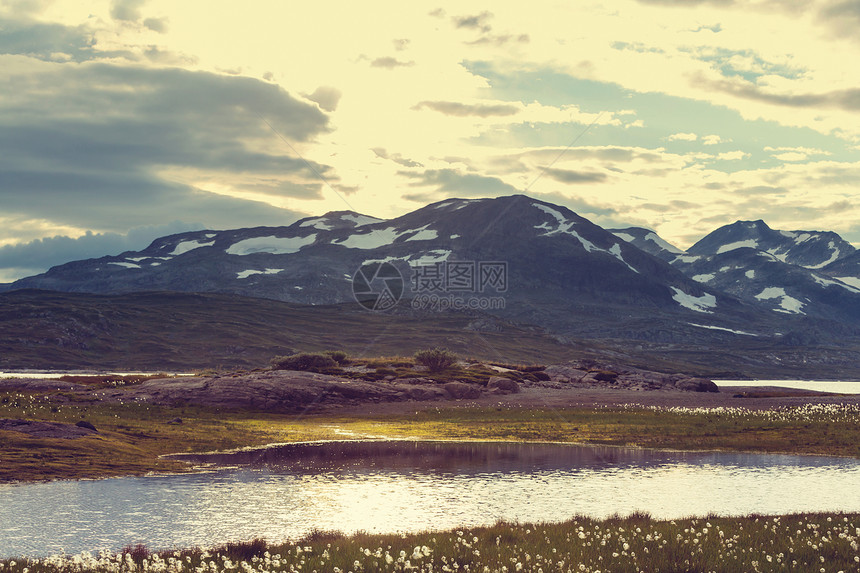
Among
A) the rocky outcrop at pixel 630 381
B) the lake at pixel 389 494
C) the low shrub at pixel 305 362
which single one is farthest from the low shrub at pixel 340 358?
the lake at pixel 389 494

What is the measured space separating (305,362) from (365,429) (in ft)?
148

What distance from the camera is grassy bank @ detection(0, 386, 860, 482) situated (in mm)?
36250

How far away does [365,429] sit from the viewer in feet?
191

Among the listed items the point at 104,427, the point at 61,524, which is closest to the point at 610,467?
the point at 61,524

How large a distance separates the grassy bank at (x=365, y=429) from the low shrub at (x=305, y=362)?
29995 millimetres

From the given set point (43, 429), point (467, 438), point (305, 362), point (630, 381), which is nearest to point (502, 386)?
point (305, 362)

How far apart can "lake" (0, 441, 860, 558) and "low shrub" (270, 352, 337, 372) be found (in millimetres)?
56447

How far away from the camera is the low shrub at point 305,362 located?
9950cm

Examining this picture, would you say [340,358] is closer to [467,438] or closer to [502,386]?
[502,386]

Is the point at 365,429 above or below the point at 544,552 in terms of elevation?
below

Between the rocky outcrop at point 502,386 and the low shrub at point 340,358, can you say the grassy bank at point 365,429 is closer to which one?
the rocky outcrop at point 502,386

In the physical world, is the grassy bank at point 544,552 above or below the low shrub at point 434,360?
above

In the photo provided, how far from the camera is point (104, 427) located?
156 feet

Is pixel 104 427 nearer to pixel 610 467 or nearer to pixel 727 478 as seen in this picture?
pixel 610 467
